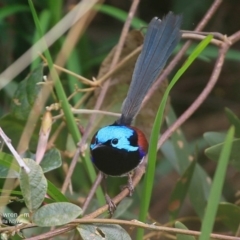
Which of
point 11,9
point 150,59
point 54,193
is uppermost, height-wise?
point 11,9

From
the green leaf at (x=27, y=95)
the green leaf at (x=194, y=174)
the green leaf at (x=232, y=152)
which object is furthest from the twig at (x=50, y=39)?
Answer: the green leaf at (x=232, y=152)

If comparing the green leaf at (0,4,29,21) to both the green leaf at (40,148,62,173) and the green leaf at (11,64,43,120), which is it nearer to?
the green leaf at (11,64,43,120)

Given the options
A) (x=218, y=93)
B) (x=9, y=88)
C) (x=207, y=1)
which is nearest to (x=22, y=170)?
(x=9, y=88)

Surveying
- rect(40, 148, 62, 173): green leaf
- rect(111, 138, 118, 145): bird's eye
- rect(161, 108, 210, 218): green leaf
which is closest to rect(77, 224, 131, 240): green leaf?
rect(40, 148, 62, 173): green leaf

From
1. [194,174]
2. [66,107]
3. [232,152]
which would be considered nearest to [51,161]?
[66,107]

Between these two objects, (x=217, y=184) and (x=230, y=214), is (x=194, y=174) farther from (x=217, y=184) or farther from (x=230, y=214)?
(x=217, y=184)

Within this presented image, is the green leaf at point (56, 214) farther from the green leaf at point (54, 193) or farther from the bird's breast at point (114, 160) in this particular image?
the bird's breast at point (114, 160)
